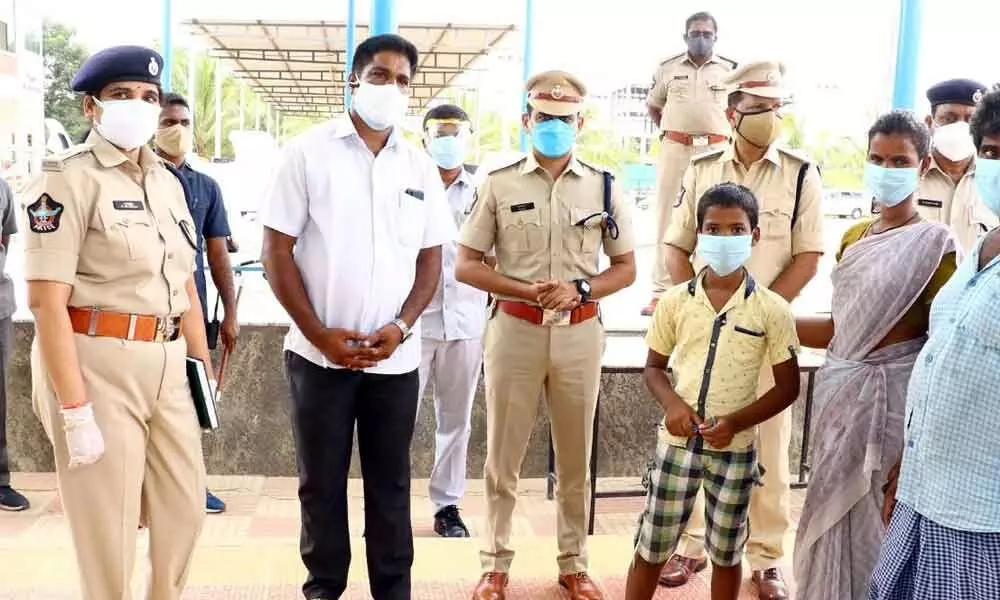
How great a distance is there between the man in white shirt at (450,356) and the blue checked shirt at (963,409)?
2.36 m

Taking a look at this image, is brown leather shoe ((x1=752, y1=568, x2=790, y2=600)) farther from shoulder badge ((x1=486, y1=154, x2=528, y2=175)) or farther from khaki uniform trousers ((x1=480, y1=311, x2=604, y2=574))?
shoulder badge ((x1=486, y1=154, x2=528, y2=175))

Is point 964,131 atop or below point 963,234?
atop

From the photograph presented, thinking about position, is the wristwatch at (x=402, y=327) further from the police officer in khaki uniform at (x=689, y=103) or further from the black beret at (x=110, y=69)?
the police officer in khaki uniform at (x=689, y=103)

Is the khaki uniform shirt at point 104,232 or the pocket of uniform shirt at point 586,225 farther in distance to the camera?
the pocket of uniform shirt at point 586,225

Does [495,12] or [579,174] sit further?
[495,12]

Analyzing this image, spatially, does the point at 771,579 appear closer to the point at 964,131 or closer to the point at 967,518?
the point at 967,518

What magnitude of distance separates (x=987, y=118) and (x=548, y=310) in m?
1.42

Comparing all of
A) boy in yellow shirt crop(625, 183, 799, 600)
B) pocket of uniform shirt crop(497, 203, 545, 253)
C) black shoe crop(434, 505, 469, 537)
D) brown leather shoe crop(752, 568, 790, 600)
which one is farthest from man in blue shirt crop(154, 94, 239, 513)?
brown leather shoe crop(752, 568, 790, 600)

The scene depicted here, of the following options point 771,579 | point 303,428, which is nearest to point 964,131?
point 771,579

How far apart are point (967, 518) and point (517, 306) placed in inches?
61.3

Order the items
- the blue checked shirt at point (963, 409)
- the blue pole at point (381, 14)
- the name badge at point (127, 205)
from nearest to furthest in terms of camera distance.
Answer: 1. the blue checked shirt at point (963, 409)
2. the name badge at point (127, 205)
3. the blue pole at point (381, 14)

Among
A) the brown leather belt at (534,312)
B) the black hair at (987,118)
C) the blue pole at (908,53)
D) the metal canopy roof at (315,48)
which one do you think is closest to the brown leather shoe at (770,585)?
the brown leather belt at (534,312)

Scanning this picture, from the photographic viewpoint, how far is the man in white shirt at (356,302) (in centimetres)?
246

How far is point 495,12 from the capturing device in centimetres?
762
